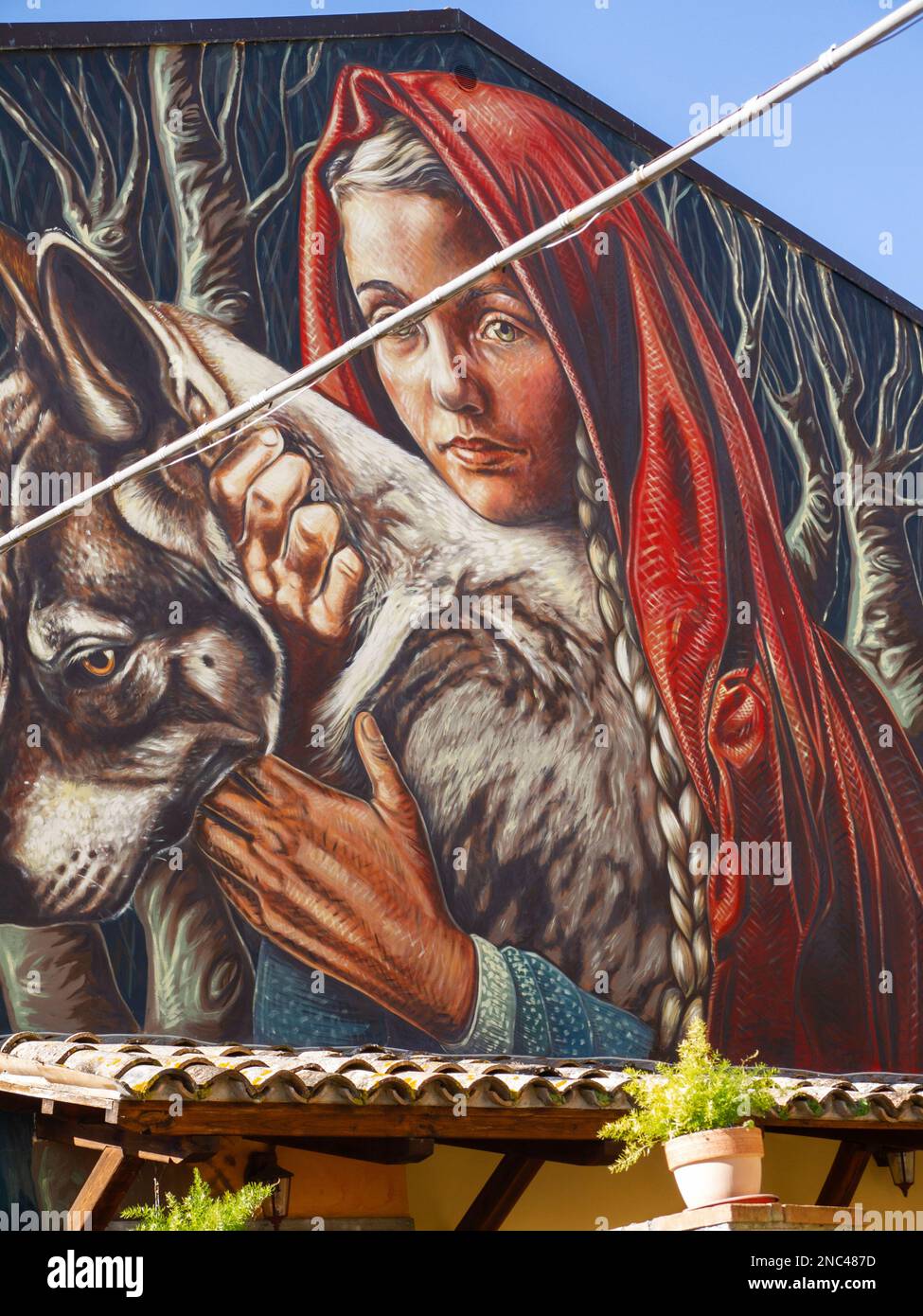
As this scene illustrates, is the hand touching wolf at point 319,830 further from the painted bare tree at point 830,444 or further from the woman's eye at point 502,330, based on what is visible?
the painted bare tree at point 830,444

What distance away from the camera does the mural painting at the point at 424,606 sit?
9.84 metres

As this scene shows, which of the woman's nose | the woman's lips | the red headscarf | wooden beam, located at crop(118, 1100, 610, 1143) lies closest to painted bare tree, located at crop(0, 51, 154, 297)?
the red headscarf

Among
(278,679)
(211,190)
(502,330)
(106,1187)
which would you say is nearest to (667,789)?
(278,679)

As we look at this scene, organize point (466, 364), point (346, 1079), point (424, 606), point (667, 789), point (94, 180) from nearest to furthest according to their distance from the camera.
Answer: point (346, 1079)
point (94, 180)
point (424, 606)
point (667, 789)
point (466, 364)

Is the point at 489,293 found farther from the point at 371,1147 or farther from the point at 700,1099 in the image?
the point at 700,1099

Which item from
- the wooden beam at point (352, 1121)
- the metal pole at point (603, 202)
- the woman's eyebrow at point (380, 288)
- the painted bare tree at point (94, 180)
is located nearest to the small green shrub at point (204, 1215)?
the wooden beam at point (352, 1121)

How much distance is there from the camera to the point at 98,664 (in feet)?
32.4

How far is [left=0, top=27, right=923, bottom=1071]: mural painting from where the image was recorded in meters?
9.84

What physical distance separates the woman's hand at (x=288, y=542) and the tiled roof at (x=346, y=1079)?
2.60m

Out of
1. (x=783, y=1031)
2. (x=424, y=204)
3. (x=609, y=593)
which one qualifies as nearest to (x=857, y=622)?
(x=609, y=593)

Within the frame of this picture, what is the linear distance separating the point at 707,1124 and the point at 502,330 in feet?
21.8

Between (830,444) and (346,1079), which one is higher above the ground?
(830,444)

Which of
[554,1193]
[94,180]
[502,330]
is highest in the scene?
[94,180]

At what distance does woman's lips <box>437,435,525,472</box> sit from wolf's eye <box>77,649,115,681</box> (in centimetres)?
269
